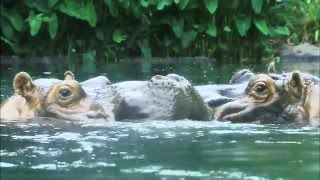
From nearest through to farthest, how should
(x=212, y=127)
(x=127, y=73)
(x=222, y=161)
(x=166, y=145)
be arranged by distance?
(x=222, y=161) → (x=166, y=145) → (x=212, y=127) → (x=127, y=73)

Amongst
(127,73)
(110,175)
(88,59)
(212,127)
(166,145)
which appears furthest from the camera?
(88,59)

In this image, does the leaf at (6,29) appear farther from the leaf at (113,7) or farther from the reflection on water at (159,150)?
the reflection on water at (159,150)

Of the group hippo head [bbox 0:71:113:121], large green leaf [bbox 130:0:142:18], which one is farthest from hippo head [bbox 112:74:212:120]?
large green leaf [bbox 130:0:142:18]

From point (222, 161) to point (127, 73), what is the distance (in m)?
5.07

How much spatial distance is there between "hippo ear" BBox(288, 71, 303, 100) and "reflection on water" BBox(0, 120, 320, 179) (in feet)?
0.61

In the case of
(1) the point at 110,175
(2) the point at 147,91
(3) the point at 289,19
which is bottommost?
(1) the point at 110,175

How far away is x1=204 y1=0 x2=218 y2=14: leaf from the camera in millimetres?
11180

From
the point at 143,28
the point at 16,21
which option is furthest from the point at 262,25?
the point at 16,21

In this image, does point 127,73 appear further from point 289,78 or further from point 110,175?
point 110,175

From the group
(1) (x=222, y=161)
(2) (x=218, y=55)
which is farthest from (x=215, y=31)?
(1) (x=222, y=161)

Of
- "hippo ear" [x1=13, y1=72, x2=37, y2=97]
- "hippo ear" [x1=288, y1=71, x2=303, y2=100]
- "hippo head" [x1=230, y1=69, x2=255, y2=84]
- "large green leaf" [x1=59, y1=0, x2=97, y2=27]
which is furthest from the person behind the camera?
"large green leaf" [x1=59, y1=0, x2=97, y2=27]

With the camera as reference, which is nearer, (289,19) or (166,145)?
(166,145)

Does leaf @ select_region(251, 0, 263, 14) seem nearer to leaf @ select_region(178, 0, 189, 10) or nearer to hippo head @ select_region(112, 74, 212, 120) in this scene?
leaf @ select_region(178, 0, 189, 10)

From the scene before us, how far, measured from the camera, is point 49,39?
37.6 feet
